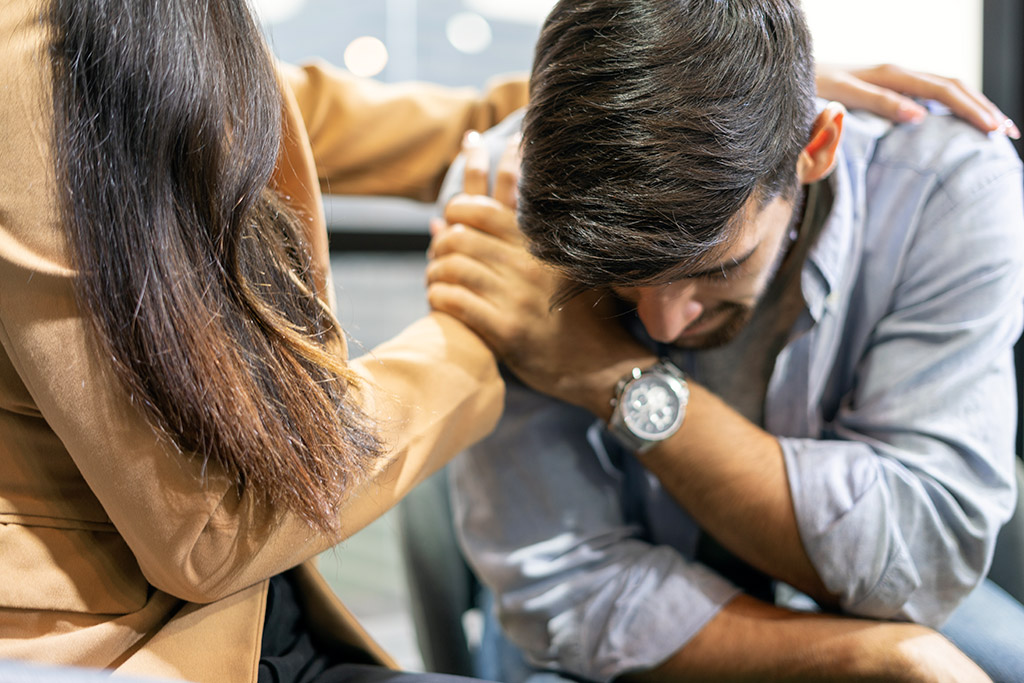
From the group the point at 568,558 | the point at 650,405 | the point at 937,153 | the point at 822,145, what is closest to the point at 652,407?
the point at 650,405

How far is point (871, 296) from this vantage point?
988 millimetres

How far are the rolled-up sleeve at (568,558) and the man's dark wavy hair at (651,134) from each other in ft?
1.00

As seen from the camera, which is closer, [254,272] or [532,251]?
[254,272]

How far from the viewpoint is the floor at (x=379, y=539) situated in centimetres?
202

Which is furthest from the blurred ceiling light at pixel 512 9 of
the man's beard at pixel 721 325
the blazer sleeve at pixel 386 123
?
the man's beard at pixel 721 325

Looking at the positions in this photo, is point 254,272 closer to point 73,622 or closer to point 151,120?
point 151,120

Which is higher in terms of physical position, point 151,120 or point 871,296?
point 151,120

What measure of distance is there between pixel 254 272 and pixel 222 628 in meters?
0.33

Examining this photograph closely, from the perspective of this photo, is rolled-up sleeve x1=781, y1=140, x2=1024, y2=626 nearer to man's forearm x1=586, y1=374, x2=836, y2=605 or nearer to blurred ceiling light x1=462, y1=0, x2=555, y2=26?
man's forearm x1=586, y1=374, x2=836, y2=605

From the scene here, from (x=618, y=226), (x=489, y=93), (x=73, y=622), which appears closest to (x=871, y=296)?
(x=618, y=226)

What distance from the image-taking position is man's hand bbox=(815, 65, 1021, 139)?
99 cm

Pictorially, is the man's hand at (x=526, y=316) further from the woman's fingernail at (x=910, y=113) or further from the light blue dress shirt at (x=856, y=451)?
the woman's fingernail at (x=910, y=113)

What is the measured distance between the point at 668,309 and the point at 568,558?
34 centimetres

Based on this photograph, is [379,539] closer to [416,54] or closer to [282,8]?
[416,54]
